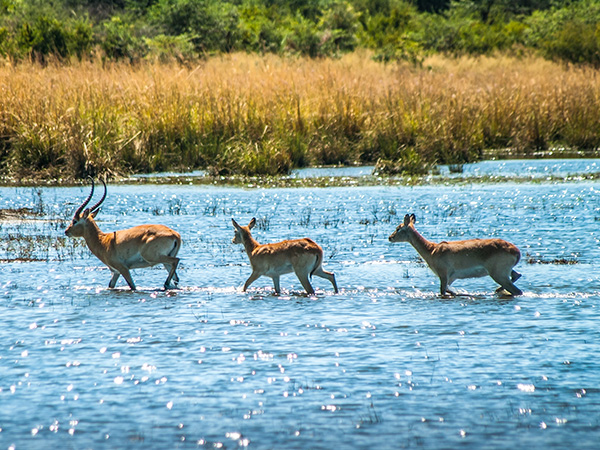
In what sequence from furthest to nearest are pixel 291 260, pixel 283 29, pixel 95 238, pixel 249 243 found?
1. pixel 283 29
2. pixel 95 238
3. pixel 249 243
4. pixel 291 260

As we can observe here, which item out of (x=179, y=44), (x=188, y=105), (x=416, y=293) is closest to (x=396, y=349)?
(x=416, y=293)

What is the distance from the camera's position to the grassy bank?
20281 mm

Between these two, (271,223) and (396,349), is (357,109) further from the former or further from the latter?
(396,349)

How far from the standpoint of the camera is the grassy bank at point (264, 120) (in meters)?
20.3

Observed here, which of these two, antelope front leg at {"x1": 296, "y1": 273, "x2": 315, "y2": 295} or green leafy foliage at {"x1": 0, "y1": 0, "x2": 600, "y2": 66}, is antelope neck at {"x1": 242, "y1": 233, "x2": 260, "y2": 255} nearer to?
antelope front leg at {"x1": 296, "y1": 273, "x2": 315, "y2": 295}

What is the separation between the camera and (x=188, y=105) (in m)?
21.7

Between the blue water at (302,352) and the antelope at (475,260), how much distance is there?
0.71 ft

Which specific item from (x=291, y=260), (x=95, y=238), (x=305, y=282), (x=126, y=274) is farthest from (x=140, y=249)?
(x=305, y=282)

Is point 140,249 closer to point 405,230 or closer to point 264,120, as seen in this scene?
point 405,230

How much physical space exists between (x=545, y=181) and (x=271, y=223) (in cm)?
734

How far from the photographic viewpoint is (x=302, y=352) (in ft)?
23.0

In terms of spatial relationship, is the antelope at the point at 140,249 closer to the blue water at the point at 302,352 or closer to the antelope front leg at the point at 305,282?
the blue water at the point at 302,352

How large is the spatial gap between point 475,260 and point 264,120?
1315 centimetres

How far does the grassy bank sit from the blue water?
7520mm
